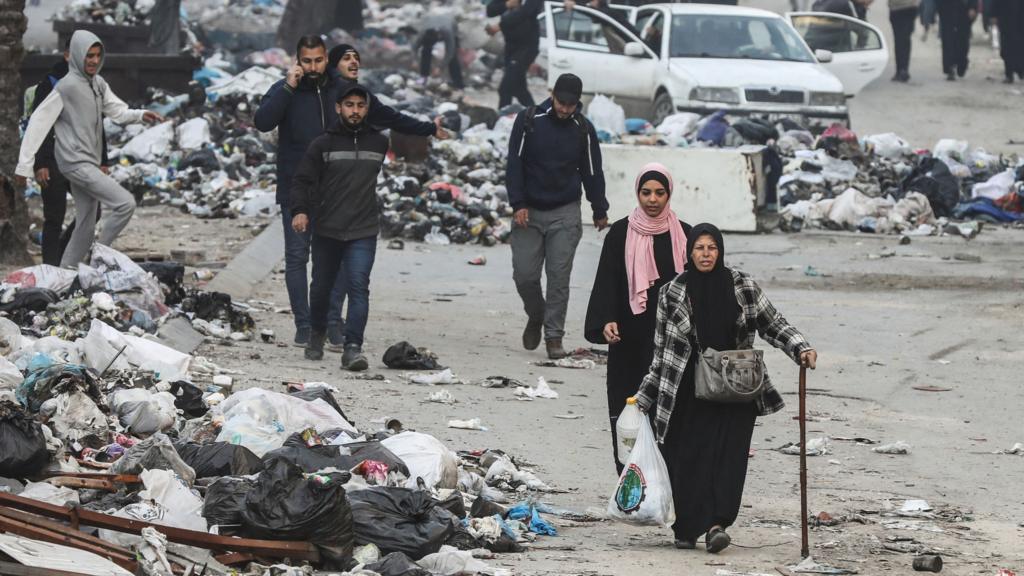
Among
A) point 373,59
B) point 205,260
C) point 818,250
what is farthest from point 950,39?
point 205,260

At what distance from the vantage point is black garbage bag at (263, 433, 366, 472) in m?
7.21

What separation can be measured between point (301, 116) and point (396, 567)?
201 inches

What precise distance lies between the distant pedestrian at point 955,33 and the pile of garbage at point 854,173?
8.56 m

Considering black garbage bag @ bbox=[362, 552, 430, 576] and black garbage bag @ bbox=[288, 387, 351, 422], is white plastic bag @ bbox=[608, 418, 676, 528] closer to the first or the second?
black garbage bag @ bbox=[362, 552, 430, 576]

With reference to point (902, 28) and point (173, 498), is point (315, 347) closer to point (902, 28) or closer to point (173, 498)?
point (173, 498)

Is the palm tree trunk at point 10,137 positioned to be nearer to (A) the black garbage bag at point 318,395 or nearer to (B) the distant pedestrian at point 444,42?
(A) the black garbage bag at point 318,395

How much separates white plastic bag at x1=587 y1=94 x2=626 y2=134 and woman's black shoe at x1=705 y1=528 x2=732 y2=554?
46.9 ft

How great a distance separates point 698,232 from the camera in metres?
6.99

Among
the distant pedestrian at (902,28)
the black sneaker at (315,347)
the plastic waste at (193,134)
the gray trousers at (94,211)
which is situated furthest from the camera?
the distant pedestrian at (902,28)

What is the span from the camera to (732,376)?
6.86 meters

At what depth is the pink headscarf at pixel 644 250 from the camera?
7.75 meters

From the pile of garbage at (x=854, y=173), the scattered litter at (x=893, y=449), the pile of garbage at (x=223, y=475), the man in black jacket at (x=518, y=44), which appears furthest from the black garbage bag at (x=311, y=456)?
the man in black jacket at (x=518, y=44)

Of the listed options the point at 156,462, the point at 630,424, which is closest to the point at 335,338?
the point at 156,462

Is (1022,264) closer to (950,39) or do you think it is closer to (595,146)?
(595,146)
